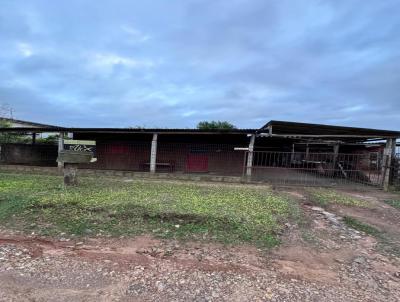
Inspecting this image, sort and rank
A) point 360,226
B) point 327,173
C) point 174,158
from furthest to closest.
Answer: point 327,173 < point 174,158 < point 360,226

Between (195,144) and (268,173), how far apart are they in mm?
4200

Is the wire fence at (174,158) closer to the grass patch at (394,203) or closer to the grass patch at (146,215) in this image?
the grass patch at (394,203)

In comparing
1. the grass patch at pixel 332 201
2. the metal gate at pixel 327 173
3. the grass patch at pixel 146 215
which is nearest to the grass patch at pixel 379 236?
the grass patch at pixel 146 215

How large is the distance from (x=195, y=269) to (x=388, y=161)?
1231 cm

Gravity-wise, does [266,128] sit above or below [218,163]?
above

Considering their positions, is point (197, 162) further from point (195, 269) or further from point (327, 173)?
point (195, 269)

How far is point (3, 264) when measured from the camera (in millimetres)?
4188

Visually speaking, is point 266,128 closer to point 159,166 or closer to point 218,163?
point 218,163

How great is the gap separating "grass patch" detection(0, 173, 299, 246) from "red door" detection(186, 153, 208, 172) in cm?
917

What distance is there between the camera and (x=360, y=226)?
267 inches

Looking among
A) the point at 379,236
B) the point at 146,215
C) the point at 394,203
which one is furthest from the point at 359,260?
the point at 394,203

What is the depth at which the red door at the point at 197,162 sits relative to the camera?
1788 cm

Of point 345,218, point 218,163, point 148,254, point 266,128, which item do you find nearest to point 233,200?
point 345,218

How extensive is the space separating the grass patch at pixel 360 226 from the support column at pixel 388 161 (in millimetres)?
7194
